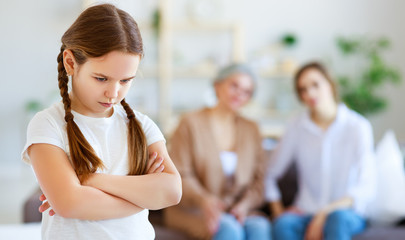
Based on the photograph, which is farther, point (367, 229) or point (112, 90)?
point (367, 229)

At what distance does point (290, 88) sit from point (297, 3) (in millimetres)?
968

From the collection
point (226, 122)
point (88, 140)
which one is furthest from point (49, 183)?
point (226, 122)

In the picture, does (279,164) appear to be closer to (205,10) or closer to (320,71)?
(320,71)

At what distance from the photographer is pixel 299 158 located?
257cm

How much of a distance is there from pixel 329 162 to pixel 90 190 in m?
1.82

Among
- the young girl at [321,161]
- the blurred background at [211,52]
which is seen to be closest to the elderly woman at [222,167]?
the young girl at [321,161]

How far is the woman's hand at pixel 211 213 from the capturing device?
2219 millimetres

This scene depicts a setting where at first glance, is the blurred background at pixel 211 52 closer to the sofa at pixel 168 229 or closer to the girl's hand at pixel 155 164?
the sofa at pixel 168 229

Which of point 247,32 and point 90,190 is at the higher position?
point 247,32

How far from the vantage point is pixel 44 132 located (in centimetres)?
86

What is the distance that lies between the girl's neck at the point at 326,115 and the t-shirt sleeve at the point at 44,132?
1.86 metres

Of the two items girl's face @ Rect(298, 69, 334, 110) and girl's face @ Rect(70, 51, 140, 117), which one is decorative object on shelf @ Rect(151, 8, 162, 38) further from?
girl's face @ Rect(70, 51, 140, 117)

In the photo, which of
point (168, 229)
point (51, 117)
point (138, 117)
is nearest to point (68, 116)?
point (51, 117)

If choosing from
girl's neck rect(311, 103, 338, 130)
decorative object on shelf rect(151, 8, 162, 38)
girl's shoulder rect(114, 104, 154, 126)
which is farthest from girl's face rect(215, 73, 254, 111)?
decorative object on shelf rect(151, 8, 162, 38)
